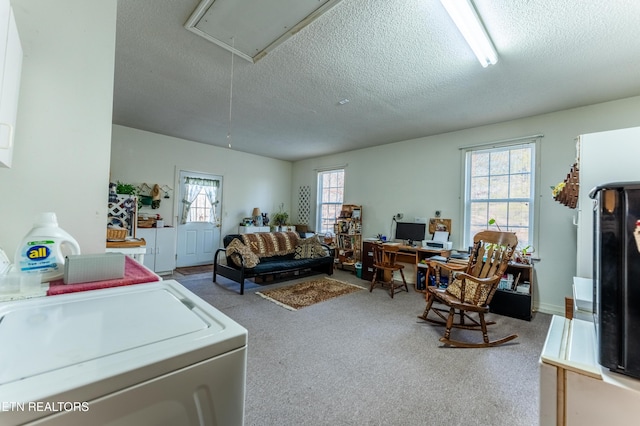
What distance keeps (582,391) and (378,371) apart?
141 centimetres

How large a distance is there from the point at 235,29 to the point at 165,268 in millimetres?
4243

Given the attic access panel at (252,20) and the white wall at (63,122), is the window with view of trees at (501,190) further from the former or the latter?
the white wall at (63,122)

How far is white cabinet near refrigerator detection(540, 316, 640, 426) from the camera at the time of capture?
72 centimetres

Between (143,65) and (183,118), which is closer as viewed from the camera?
(143,65)

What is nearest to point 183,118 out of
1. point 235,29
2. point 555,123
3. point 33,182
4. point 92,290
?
point 235,29

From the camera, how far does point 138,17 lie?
1.91 meters

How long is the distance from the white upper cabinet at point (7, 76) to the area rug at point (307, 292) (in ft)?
8.90

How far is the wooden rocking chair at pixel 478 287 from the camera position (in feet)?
7.79

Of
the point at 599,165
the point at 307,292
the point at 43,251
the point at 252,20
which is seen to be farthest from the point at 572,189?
the point at 43,251

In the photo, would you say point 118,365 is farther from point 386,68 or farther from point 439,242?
point 439,242

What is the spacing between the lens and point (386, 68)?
8.05 ft

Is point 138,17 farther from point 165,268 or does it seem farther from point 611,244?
point 165,268

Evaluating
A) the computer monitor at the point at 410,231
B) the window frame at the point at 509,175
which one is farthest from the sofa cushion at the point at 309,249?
the window frame at the point at 509,175

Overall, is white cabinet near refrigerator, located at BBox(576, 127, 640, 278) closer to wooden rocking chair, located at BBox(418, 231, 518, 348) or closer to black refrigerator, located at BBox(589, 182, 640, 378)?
wooden rocking chair, located at BBox(418, 231, 518, 348)
